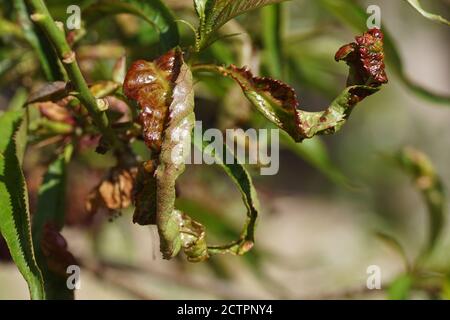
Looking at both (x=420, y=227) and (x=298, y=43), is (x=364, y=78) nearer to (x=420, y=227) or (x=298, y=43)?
(x=298, y=43)

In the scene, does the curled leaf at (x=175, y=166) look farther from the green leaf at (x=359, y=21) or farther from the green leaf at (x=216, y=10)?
the green leaf at (x=359, y=21)

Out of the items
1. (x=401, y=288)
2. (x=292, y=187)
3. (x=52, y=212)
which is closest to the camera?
(x=52, y=212)

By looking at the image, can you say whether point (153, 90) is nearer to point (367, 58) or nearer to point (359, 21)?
point (367, 58)

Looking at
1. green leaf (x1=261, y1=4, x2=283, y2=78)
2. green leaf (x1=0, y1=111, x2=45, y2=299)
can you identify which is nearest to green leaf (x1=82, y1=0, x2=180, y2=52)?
green leaf (x1=0, y1=111, x2=45, y2=299)

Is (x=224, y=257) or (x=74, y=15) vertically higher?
(x=74, y=15)

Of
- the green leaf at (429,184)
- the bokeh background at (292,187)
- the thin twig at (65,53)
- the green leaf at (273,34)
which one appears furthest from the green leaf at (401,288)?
the thin twig at (65,53)
